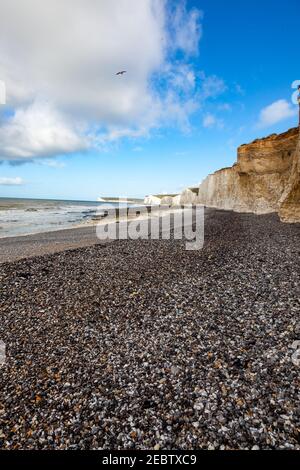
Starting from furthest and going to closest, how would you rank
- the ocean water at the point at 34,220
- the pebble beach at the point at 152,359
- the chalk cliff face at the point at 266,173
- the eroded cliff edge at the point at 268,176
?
1. the ocean water at the point at 34,220
2. the chalk cliff face at the point at 266,173
3. the eroded cliff edge at the point at 268,176
4. the pebble beach at the point at 152,359

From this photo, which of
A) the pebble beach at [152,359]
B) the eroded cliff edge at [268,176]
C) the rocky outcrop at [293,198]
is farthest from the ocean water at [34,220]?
the eroded cliff edge at [268,176]

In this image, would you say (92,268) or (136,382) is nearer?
(136,382)

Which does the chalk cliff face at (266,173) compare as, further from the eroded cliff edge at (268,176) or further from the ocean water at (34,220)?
the ocean water at (34,220)

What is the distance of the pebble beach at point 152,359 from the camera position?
3.69 m

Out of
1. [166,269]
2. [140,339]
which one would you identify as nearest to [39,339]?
[140,339]

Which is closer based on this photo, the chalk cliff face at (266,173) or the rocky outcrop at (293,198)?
the rocky outcrop at (293,198)

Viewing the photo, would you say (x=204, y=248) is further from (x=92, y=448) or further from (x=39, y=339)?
(x=92, y=448)

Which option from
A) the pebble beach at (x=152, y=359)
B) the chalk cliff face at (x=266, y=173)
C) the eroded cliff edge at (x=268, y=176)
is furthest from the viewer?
the chalk cliff face at (x=266, y=173)

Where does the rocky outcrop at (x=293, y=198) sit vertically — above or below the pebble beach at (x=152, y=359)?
above

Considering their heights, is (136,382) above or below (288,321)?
below

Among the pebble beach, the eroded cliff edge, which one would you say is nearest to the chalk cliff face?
the eroded cliff edge

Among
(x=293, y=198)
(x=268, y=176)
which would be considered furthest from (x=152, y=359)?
(x=268, y=176)

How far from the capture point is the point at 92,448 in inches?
141
